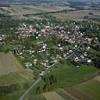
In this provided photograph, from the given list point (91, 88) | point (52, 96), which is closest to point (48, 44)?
point (91, 88)

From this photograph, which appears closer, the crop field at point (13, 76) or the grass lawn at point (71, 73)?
the crop field at point (13, 76)

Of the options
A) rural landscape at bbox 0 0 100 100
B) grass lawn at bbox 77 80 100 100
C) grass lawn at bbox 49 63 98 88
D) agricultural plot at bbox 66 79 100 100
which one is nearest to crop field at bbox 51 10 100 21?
rural landscape at bbox 0 0 100 100

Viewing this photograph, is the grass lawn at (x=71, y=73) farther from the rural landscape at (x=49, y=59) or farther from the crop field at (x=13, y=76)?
the crop field at (x=13, y=76)

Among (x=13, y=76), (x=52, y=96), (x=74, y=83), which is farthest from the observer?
(x=13, y=76)

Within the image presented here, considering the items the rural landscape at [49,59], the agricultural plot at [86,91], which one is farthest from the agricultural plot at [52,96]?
the agricultural plot at [86,91]

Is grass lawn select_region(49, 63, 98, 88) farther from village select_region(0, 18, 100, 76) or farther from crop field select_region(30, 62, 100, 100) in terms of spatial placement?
village select_region(0, 18, 100, 76)

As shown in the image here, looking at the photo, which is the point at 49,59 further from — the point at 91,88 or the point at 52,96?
the point at 52,96

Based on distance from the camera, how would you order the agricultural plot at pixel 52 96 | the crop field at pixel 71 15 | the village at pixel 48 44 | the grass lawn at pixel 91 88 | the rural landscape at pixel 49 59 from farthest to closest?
the crop field at pixel 71 15
the village at pixel 48 44
the rural landscape at pixel 49 59
the grass lawn at pixel 91 88
the agricultural plot at pixel 52 96

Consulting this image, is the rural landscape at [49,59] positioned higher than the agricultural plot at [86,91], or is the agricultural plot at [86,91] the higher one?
the agricultural plot at [86,91]
